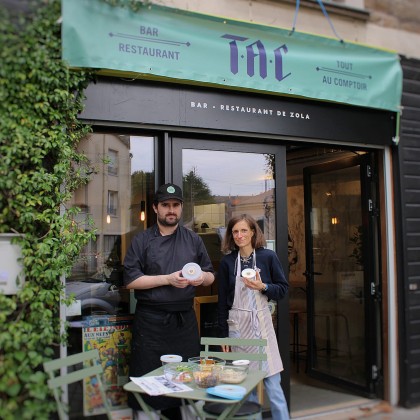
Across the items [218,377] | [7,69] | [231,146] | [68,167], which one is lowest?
[218,377]

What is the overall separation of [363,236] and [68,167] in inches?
132

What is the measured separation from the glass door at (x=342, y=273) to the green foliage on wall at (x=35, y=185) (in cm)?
320

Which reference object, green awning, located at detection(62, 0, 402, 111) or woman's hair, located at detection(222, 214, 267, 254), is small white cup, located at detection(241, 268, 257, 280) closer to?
woman's hair, located at detection(222, 214, 267, 254)

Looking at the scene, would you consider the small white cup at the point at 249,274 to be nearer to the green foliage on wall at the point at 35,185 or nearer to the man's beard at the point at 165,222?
the man's beard at the point at 165,222

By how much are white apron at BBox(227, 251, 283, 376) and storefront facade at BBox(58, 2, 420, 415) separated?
82cm

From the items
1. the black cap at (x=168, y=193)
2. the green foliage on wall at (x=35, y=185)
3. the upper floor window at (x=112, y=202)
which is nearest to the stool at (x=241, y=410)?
the green foliage on wall at (x=35, y=185)

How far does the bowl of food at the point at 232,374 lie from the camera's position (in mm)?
2836

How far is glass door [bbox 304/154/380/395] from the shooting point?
5.21 meters

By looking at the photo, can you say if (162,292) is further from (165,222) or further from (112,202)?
(112,202)

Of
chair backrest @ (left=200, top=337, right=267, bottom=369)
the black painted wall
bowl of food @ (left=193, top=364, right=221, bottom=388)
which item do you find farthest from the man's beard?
the black painted wall

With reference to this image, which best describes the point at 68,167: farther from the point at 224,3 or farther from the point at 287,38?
the point at 287,38

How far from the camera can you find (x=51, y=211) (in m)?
3.39

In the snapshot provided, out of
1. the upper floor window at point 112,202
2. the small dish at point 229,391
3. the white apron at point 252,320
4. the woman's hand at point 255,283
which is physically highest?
the upper floor window at point 112,202

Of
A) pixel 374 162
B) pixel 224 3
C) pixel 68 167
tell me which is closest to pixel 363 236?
pixel 374 162
